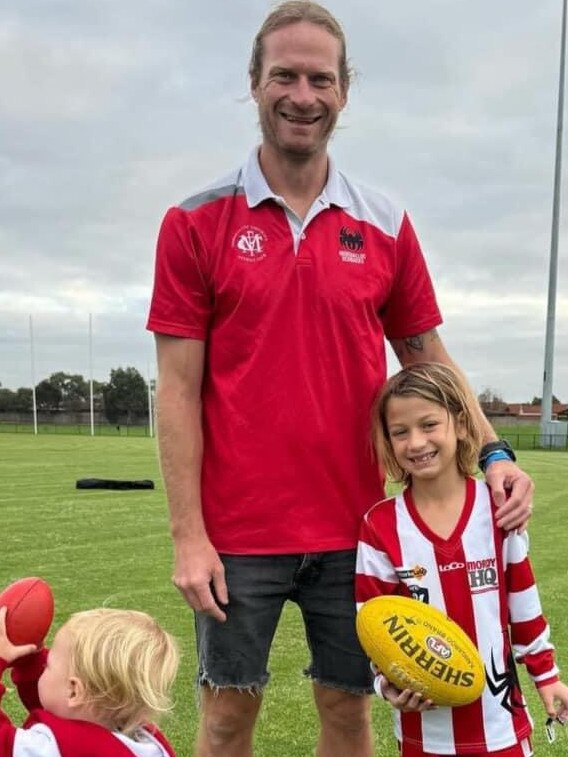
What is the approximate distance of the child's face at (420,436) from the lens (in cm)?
295

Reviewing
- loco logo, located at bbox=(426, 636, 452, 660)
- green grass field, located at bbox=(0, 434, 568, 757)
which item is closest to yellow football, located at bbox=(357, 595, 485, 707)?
loco logo, located at bbox=(426, 636, 452, 660)

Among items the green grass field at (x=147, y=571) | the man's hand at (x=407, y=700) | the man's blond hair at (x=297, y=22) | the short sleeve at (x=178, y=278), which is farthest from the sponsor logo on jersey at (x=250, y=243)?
the green grass field at (x=147, y=571)

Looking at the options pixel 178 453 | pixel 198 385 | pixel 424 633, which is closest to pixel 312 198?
pixel 198 385

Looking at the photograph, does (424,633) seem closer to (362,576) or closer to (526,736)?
(362,576)

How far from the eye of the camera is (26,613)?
2518mm

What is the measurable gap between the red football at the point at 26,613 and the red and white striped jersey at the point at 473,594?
3.38 ft

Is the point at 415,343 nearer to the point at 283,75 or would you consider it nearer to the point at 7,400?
the point at 283,75

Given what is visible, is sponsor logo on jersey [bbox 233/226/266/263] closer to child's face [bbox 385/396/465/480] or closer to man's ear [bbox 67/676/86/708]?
child's face [bbox 385/396/465/480]

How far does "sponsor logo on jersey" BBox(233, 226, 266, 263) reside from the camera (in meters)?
2.91

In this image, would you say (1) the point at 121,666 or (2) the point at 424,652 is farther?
(2) the point at 424,652

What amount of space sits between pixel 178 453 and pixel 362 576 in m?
0.75

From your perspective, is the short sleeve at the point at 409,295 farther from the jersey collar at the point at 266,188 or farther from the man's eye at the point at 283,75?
the man's eye at the point at 283,75

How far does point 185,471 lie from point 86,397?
297ft

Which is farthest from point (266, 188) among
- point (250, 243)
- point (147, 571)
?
point (147, 571)
